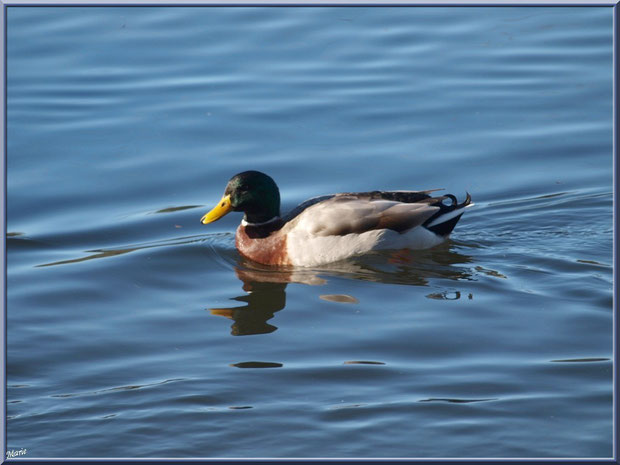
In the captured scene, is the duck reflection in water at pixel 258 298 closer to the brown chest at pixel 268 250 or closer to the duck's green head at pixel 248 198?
the brown chest at pixel 268 250

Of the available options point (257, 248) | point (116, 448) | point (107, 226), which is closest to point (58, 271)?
point (107, 226)

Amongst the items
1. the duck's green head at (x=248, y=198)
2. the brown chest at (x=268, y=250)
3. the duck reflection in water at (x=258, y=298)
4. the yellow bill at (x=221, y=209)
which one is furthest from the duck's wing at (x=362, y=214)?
the yellow bill at (x=221, y=209)

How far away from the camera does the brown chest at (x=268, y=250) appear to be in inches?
367

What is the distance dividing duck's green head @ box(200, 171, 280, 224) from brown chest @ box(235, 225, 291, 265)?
260 millimetres

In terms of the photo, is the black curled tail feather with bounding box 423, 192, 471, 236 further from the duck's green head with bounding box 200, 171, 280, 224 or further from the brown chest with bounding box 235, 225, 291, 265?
the duck's green head with bounding box 200, 171, 280, 224

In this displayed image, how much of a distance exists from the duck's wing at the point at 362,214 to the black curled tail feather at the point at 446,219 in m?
0.05

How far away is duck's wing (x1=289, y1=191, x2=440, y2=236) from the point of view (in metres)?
9.21

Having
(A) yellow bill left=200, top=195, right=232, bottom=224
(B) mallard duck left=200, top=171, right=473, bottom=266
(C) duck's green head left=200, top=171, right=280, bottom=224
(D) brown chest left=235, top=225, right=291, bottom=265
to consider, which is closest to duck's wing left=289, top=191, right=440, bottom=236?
(B) mallard duck left=200, top=171, right=473, bottom=266

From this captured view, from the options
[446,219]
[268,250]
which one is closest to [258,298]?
[268,250]

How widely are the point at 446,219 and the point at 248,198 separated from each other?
1746mm

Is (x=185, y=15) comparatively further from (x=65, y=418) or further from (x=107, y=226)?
(x=65, y=418)

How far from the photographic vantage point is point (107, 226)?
10.0 metres

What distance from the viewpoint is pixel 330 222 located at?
919 centimetres

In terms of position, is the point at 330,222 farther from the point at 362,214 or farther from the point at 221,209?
the point at 221,209
